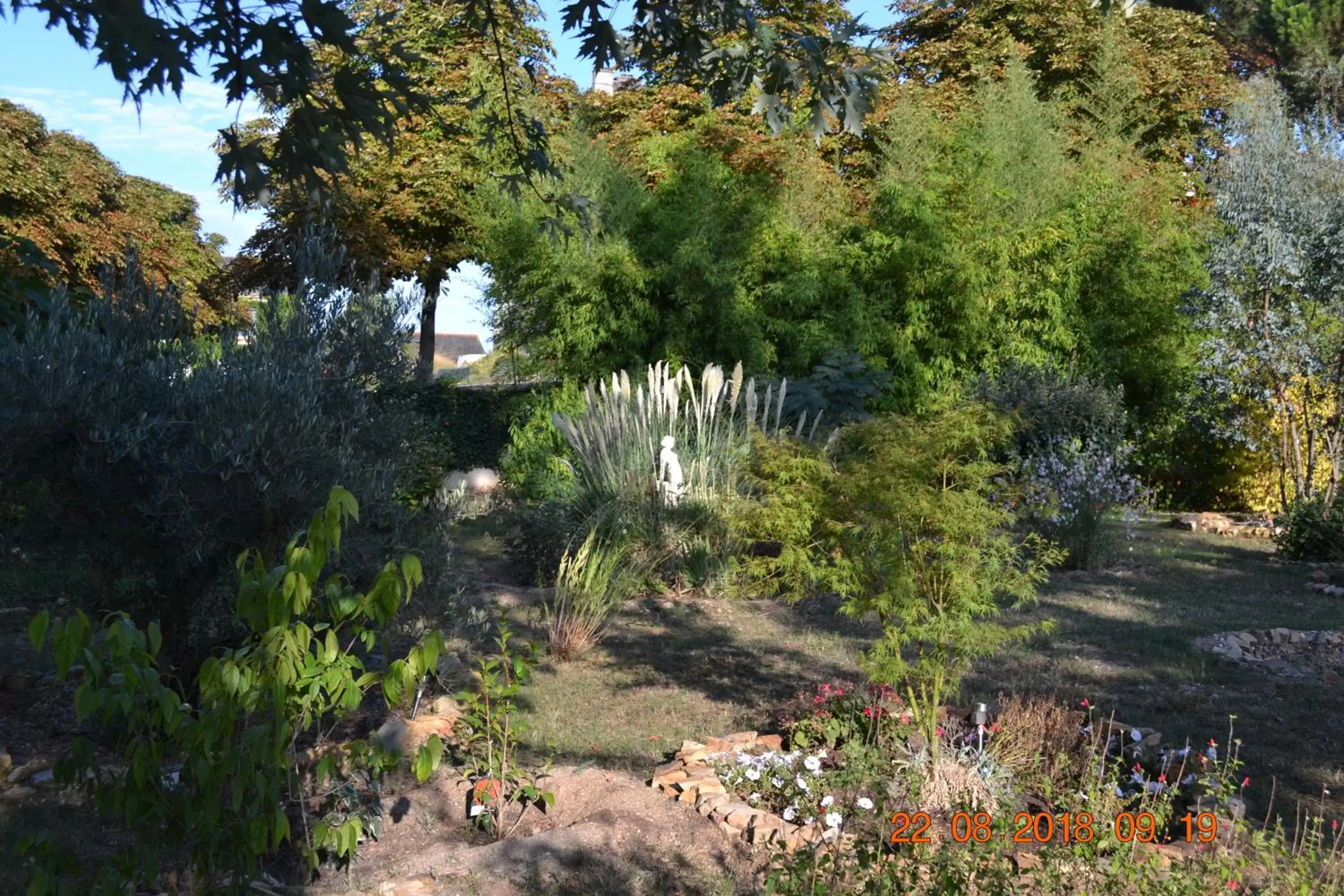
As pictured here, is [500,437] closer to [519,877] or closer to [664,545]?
[664,545]

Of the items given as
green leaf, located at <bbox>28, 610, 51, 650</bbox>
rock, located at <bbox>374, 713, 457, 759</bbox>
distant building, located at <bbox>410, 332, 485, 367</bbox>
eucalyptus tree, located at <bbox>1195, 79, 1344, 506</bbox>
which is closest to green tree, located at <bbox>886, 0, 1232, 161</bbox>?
eucalyptus tree, located at <bbox>1195, 79, 1344, 506</bbox>

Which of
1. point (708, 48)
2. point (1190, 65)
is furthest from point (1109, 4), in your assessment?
point (1190, 65)

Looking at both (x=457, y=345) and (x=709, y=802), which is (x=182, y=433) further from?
(x=457, y=345)

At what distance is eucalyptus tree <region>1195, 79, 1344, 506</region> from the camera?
1145 cm

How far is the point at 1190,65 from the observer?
21.0 m

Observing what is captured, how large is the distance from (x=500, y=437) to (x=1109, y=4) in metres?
12.3

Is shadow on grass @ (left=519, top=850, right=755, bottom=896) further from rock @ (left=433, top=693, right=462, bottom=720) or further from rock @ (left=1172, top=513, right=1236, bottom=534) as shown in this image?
rock @ (left=1172, top=513, right=1236, bottom=534)

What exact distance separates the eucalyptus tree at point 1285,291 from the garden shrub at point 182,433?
979 cm

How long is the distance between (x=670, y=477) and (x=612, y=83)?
18023 mm

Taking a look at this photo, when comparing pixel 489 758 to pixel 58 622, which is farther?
pixel 489 758

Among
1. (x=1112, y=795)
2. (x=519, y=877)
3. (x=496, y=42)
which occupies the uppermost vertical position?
(x=496, y=42)

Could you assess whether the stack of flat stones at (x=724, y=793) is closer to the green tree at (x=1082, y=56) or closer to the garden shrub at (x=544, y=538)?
the garden shrub at (x=544, y=538)
